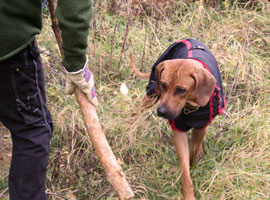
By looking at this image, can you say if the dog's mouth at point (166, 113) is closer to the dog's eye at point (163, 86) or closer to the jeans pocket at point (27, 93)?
the dog's eye at point (163, 86)

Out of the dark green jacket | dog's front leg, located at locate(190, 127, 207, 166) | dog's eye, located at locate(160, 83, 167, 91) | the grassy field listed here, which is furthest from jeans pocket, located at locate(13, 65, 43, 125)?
dog's front leg, located at locate(190, 127, 207, 166)

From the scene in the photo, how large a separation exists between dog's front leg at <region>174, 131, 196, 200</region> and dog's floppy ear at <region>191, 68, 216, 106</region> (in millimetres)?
368

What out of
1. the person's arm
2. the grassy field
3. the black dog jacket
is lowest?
the grassy field

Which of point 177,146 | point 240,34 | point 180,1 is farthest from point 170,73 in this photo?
point 180,1

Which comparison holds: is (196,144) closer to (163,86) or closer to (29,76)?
(163,86)

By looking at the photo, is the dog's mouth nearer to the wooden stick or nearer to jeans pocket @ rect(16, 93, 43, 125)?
the wooden stick

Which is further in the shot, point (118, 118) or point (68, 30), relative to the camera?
point (118, 118)

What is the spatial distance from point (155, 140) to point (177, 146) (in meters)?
0.52

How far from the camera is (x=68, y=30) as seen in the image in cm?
177

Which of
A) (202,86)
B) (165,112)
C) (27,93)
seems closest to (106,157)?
(27,93)

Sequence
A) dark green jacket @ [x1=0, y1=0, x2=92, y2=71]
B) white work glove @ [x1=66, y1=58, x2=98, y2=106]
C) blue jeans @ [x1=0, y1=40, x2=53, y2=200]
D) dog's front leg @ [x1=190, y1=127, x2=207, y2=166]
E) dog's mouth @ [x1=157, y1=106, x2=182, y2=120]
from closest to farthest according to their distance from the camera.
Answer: dark green jacket @ [x1=0, y1=0, x2=92, y2=71]
blue jeans @ [x1=0, y1=40, x2=53, y2=200]
white work glove @ [x1=66, y1=58, x2=98, y2=106]
dog's mouth @ [x1=157, y1=106, x2=182, y2=120]
dog's front leg @ [x1=190, y1=127, x2=207, y2=166]

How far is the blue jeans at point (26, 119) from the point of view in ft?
5.88

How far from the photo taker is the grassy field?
111 inches

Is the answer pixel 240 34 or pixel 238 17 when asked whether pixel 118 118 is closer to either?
pixel 240 34
